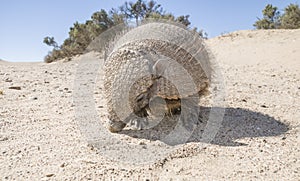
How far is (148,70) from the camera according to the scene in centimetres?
342

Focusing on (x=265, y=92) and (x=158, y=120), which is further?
(x=265, y=92)

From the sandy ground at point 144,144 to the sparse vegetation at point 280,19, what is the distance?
16.2m

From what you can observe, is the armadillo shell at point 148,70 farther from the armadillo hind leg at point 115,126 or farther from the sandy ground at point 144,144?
the sandy ground at point 144,144

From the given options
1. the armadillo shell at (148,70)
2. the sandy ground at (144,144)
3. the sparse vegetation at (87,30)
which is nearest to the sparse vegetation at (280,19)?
the sparse vegetation at (87,30)

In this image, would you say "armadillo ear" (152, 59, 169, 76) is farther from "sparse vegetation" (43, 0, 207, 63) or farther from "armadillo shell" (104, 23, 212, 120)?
"sparse vegetation" (43, 0, 207, 63)

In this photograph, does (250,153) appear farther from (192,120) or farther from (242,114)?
(242,114)

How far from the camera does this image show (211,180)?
2.54 m

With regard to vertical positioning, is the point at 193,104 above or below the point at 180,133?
above

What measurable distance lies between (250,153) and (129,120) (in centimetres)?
145

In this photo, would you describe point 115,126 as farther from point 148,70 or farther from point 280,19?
point 280,19

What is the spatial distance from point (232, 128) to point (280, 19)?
69.6ft

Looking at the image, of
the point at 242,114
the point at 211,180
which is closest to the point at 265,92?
the point at 242,114

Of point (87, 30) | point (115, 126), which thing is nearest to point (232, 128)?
point (115, 126)

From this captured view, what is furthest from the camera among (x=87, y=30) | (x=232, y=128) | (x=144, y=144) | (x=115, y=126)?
(x=87, y=30)
